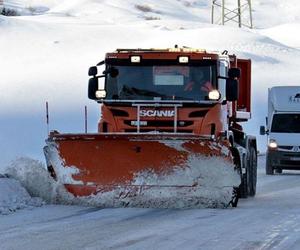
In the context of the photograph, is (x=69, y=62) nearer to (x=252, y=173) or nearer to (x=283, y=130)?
(x=283, y=130)

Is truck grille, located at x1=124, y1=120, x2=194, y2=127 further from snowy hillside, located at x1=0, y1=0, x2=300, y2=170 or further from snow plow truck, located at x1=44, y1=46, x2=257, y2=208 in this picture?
snowy hillside, located at x1=0, y1=0, x2=300, y2=170

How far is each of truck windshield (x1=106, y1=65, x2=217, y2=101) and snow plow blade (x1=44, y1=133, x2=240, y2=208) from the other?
4.41 feet

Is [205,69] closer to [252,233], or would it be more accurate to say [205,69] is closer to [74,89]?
[252,233]

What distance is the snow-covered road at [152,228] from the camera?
32.6ft

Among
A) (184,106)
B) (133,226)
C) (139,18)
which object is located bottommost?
(133,226)

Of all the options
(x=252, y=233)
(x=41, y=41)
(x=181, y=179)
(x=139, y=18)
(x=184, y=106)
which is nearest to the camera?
(x=252, y=233)

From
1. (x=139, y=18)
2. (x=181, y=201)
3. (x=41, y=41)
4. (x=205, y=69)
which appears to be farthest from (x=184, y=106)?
(x=139, y=18)

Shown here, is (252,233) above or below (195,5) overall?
below

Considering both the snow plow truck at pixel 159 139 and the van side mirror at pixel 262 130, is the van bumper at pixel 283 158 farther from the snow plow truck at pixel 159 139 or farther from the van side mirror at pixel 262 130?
the snow plow truck at pixel 159 139

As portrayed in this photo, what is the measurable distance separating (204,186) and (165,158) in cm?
69

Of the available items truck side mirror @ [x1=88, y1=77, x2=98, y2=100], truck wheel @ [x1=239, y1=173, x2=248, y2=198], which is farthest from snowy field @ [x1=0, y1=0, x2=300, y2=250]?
truck side mirror @ [x1=88, y1=77, x2=98, y2=100]

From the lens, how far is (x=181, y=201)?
Answer: 1321cm

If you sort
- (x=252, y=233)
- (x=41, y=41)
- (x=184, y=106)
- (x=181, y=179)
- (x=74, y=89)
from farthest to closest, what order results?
(x=41, y=41) → (x=74, y=89) → (x=184, y=106) → (x=181, y=179) → (x=252, y=233)

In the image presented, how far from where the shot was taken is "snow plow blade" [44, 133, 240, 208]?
1299cm
